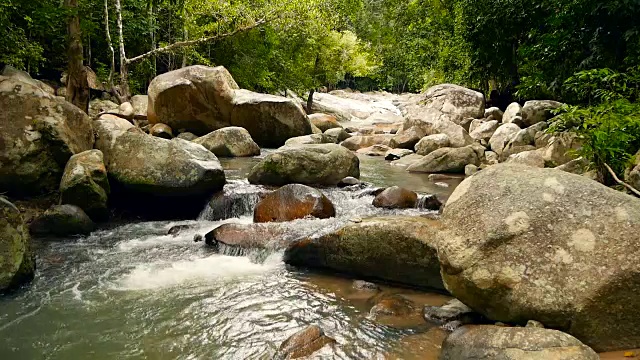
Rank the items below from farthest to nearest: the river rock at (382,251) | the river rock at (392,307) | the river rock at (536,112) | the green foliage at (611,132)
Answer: the river rock at (536,112)
the green foliage at (611,132)
the river rock at (382,251)
the river rock at (392,307)

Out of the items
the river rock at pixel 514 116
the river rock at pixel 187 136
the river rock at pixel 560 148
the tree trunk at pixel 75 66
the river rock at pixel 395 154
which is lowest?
the river rock at pixel 395 154

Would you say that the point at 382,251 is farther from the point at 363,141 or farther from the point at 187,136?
the point at 363,141

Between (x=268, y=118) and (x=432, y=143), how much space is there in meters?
5.52

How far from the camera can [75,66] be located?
372 inches

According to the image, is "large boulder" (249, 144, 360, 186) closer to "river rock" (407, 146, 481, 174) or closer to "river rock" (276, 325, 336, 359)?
"river rock" (407, 146, 481, 174)

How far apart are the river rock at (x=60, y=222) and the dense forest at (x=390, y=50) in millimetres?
3460

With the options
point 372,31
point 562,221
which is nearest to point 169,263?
point 562,221

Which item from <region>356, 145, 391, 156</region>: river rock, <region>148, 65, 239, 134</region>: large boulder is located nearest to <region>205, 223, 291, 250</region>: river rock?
<region>148, 65, 239, 134</region>: large boulder

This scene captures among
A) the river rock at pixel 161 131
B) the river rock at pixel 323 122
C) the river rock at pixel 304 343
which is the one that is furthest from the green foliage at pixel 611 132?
the river rock at pixel 323 122

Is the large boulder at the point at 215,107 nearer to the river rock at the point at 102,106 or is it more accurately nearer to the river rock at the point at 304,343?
the river rock at the point at 102,106

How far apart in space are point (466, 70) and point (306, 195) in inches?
529

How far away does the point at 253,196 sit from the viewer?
822cm

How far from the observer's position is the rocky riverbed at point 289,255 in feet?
10.8

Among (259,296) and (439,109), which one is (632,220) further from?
(439,109)
